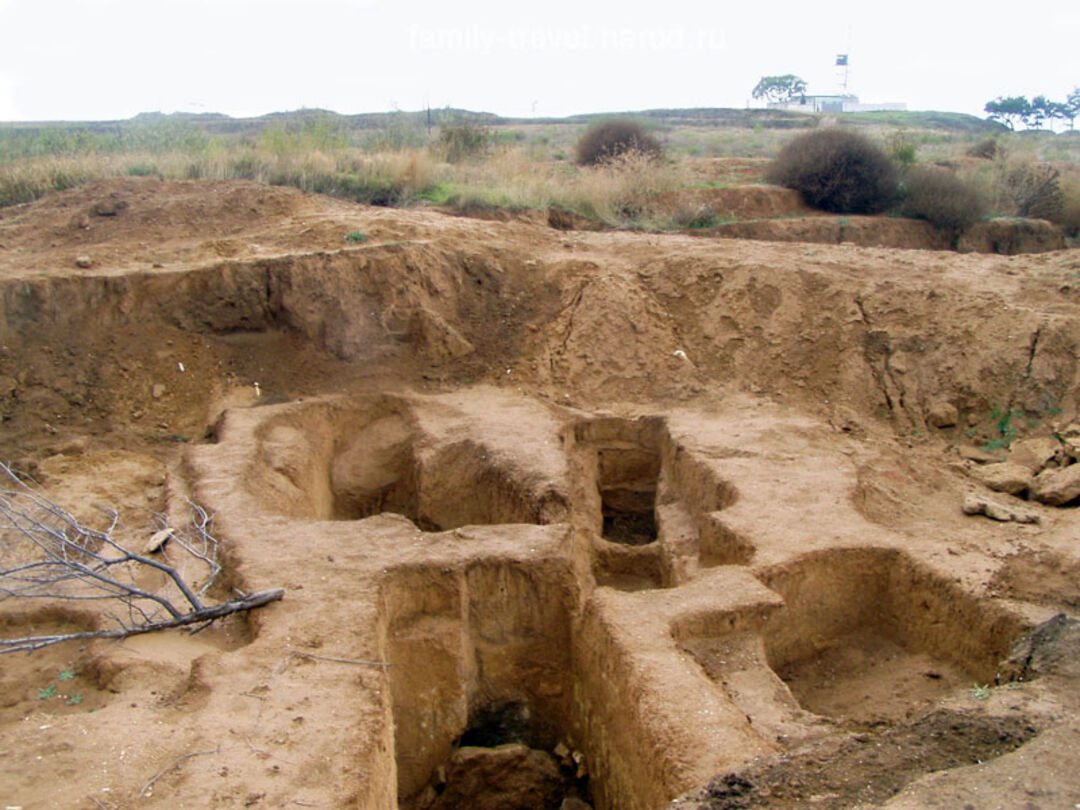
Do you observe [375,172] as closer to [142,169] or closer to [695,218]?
[142,169]

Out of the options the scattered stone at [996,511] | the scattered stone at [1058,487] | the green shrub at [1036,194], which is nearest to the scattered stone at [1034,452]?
the scattered stone at [1058,487]

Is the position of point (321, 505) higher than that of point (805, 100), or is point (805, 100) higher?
point (805, 100)

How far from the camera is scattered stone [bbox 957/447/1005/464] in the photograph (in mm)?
7871

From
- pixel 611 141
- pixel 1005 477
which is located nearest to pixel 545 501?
pixel 1005 477

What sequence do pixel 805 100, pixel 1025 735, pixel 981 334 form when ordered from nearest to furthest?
pixel 1025 735
pixel 981 334
pixel 805 100

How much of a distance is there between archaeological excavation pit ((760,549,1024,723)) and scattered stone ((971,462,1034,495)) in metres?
1.91

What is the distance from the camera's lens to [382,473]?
848 cm

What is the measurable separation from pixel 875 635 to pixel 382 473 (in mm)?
4623

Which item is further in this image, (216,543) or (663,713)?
(216,543)

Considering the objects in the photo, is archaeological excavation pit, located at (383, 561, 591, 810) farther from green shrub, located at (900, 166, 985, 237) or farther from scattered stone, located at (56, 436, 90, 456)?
green shrub, located at (900, 166, 985, 237)

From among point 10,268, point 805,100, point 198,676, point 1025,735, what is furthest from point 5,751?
point 805,100

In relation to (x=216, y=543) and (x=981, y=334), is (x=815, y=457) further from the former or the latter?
(x=216, y=543)

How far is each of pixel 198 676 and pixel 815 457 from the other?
17.2 feet

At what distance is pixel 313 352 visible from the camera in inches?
367
